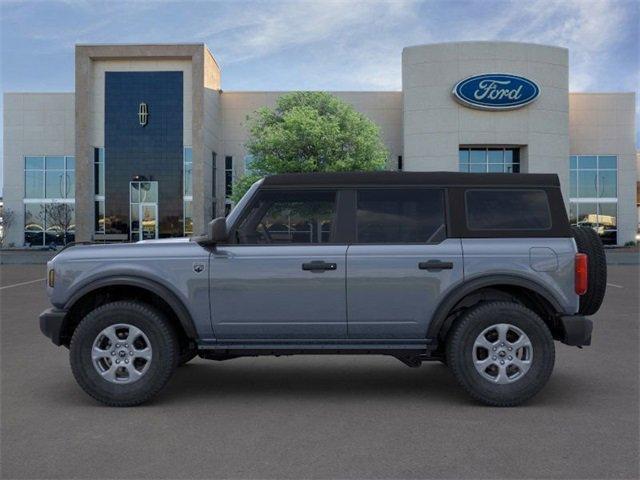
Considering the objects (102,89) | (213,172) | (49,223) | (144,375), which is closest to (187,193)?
(213,172)

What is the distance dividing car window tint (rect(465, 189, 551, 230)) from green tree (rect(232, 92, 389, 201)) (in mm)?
26951

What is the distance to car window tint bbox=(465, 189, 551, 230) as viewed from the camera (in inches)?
203

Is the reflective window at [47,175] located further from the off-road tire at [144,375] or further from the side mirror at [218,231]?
the side mirror at [218,231]

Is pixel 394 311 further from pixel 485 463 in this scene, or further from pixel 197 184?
pixel 197 184

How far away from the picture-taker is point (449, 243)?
5090 millimetres

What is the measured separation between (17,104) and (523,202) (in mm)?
48278

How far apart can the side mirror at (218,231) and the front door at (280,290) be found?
0.42ft

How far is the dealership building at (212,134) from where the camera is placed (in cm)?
3941

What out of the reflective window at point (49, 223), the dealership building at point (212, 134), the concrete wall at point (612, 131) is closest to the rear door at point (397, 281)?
the dealership building at point (212, 134)

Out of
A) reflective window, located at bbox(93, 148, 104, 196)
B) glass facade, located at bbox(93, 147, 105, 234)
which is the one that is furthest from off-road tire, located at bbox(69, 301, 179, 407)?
reflective window, located at bbox(93, 148, 104, 196)

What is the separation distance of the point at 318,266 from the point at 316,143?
2835 centimetres

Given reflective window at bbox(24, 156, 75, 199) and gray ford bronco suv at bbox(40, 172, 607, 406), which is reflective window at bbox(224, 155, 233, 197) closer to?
reflective window at bbox(24, 156, 75, 199)

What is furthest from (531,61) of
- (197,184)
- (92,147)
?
(92,147)

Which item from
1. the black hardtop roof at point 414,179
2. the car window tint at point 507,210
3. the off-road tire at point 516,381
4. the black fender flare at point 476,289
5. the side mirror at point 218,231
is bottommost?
the off-road tire at point 516,381
